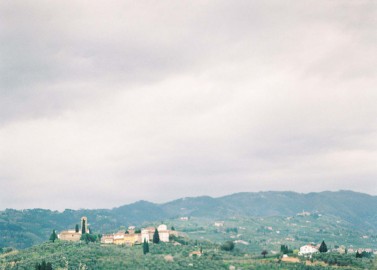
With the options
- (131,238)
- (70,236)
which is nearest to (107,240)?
(131,238)

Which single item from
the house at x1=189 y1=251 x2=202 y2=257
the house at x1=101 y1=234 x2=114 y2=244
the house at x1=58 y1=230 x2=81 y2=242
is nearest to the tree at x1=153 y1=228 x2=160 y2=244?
the house at x1=101 y1=234 x2=114 y2=244

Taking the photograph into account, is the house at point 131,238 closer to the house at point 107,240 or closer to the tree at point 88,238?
the house at point 107,240

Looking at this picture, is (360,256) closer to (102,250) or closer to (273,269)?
(273,269)

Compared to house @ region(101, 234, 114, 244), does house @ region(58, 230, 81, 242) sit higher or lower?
higher

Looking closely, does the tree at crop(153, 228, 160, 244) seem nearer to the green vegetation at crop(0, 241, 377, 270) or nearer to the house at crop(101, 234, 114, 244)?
the green vegetation at crop(0, 241, 377, 270)

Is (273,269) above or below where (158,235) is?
below

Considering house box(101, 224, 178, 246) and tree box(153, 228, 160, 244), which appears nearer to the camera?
tree box(153, 228, 160, 244)

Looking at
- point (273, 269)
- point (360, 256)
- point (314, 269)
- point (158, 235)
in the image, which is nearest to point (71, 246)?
point (158, 235)

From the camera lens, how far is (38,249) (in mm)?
99750

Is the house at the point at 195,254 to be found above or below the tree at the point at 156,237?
below

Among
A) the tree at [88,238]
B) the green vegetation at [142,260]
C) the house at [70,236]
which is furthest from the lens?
the house at [70,236]

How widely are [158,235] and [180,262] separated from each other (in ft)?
65.2

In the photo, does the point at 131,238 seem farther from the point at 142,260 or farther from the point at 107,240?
the point at 142,260

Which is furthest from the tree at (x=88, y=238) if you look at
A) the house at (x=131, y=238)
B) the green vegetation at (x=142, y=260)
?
the green vegetation at (x=142, y=260)
